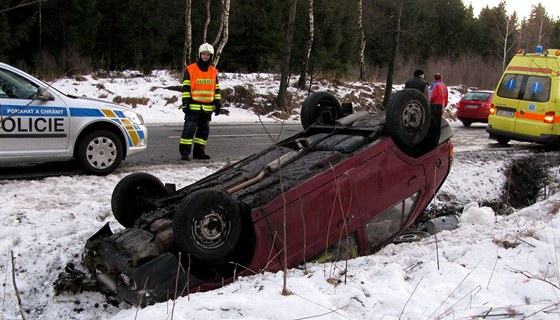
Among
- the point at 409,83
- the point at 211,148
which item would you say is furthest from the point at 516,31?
the point at 211,148

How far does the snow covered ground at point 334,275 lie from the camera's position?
284cm

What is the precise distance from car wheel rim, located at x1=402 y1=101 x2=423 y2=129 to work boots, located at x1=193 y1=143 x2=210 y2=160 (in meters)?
4.37

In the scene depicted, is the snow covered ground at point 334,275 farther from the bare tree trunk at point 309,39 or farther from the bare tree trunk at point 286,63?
the bare tree trunk at point 309,39

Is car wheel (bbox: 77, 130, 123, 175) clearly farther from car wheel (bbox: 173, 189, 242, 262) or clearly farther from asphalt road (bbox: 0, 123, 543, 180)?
car wheel (bbox: 173, 189, 242, 262)

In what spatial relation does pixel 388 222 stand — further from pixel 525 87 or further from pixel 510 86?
pixel 510 86

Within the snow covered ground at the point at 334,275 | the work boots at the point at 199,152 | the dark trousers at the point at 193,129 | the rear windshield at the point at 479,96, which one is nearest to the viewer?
the snow covered ground at the point at 334,275

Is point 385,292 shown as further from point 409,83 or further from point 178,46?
point 178,46

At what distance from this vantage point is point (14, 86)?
6.00 metres

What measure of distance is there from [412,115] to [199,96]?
413cm

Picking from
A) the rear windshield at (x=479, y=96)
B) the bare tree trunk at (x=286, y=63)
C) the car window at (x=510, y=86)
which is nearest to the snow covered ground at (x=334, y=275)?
the car window at (x=510, y=86)

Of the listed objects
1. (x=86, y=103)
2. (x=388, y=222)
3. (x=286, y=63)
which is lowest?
(x=388, y=222)

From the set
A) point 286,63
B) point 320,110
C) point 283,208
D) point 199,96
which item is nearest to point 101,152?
point 199,96

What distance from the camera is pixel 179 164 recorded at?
24.8ft

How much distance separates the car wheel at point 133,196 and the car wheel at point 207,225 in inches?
39.1
